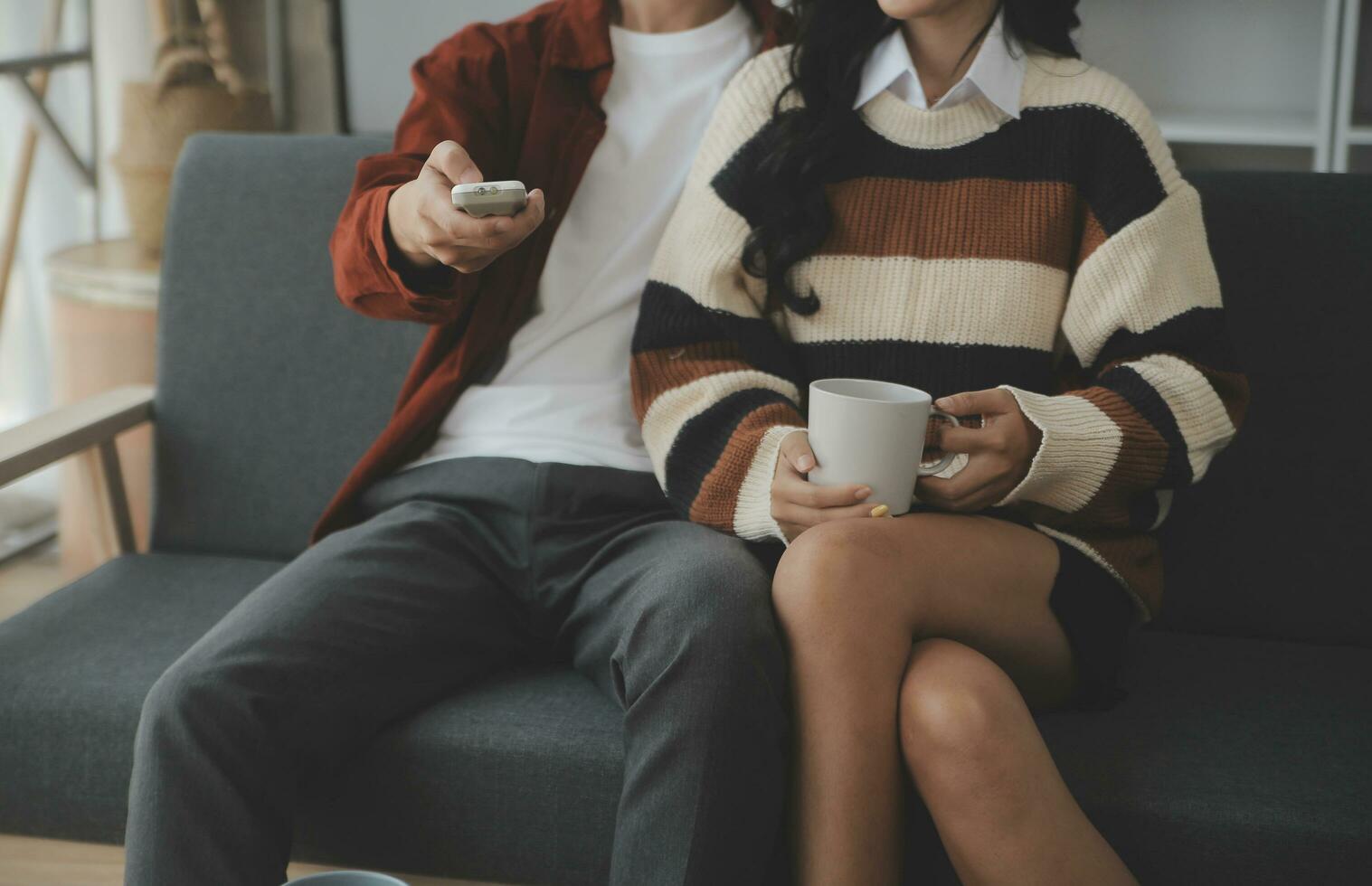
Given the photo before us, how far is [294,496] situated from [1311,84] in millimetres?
2095

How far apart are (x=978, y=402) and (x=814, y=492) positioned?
0.17 m

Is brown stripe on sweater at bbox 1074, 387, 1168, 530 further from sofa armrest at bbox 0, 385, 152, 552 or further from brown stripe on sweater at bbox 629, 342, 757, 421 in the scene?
sofa armrest at bbox 0, 385, 152, 552

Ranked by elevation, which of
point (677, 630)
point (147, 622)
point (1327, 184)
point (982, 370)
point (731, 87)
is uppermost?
point (731, 87)

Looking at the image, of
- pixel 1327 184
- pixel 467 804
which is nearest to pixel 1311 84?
pixel 1327 184

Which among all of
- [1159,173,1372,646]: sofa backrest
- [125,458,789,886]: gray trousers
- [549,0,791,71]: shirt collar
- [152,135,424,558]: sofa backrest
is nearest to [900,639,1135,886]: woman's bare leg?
[125,458,789,886]: gray trousers

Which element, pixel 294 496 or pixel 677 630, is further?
pixel 294 496

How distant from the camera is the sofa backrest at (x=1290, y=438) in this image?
140cm

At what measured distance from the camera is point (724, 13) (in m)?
1.42

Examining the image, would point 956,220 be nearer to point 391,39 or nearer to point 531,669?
point 531,669

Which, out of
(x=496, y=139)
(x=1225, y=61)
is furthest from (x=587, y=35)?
(x=1225, y=61)

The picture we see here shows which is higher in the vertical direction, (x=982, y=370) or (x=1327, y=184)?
(x=1327, y=184)

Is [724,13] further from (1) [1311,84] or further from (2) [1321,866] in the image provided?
(1) [1311,84]

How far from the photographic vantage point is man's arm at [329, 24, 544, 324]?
3.57 feet

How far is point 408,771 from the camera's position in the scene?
1.13 metres
